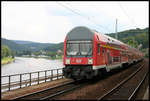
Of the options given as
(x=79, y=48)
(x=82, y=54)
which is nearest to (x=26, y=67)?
(x=79, y=48)

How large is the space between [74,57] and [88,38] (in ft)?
4.92

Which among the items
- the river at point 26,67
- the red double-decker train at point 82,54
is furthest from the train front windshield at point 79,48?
the river at point 26,67

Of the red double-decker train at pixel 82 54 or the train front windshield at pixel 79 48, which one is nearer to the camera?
the red double-decker train at pixel 82 54

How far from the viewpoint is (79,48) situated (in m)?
14.3

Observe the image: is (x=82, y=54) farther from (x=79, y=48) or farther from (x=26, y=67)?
(x=26, y=67)

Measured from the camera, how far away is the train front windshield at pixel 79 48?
14141 mm

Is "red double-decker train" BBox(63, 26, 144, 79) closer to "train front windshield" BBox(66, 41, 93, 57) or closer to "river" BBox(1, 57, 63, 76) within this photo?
"train front windshield" BBox(66, 41, 93, 57)

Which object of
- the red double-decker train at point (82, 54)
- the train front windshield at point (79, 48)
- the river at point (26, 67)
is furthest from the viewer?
the river at point (26, 67)

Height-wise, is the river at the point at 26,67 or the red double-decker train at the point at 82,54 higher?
the red double-decker train at the point at 82,54

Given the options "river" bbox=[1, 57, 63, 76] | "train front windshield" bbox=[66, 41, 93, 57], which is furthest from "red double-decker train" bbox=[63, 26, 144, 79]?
"river" bbox=[1, 57, 63, 76]

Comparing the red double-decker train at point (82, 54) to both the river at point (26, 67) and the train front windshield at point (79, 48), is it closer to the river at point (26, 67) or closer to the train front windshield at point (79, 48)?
the train front windshield at point (79, 48)

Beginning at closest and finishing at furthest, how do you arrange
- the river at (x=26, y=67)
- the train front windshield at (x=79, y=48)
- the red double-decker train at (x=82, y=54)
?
the red double-decker train at (x=82, y=54)
the train front windshield at (x=79, y=48)
the river at (x=26, y=67)

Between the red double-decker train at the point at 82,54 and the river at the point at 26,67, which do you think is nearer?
the red double-decker train at the point at 82,54

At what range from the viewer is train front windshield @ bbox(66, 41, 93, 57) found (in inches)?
557
